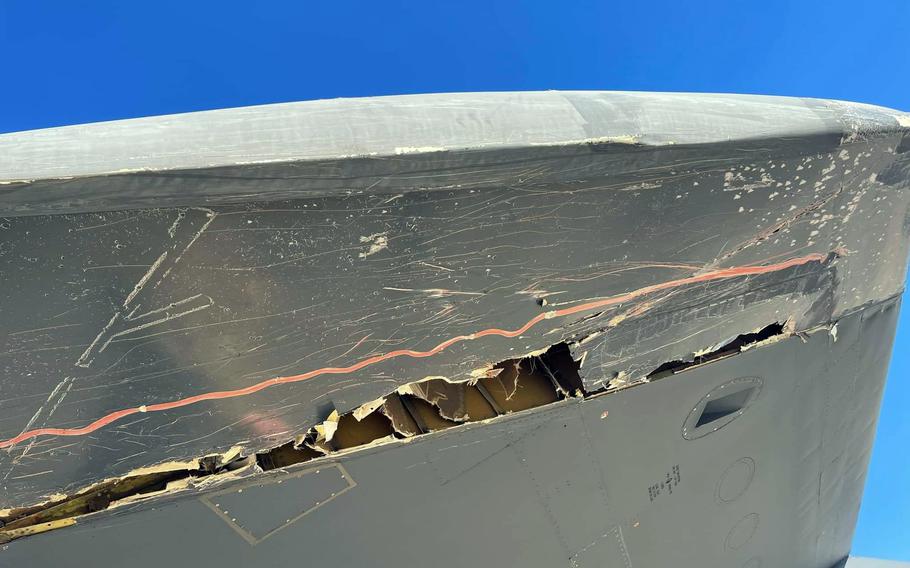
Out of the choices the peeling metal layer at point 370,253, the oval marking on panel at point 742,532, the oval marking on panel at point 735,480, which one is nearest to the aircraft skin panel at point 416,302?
the peeling metal layer at point 370,253

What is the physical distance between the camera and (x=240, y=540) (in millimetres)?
1579

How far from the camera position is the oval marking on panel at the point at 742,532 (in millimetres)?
2703

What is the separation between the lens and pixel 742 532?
276 centimetres

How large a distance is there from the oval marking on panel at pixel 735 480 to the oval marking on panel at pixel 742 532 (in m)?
0.26

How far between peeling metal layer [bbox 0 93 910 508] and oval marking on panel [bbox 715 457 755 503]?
3.47ft

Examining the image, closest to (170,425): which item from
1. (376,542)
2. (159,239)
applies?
(159,239)

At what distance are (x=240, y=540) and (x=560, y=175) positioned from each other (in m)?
1.36

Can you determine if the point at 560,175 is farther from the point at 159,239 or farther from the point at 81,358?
the point at 81,358

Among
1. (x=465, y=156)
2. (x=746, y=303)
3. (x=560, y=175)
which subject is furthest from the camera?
(x=746, y=303)

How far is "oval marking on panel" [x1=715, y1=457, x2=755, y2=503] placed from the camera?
2418 mm

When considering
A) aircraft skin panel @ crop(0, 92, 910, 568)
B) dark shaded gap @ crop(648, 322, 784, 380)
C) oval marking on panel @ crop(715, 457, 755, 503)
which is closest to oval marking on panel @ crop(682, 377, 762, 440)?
aircraft skin panel @ crop(0, 92, 910, 568)

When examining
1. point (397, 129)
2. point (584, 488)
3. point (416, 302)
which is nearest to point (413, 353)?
point (416, 302)

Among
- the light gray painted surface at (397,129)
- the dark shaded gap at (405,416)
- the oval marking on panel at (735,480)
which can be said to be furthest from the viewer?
the oval marking on panel at (735,480)

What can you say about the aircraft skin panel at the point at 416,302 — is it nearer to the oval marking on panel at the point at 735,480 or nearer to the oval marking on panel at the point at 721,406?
the oval marking on panel at the point at 721,406
